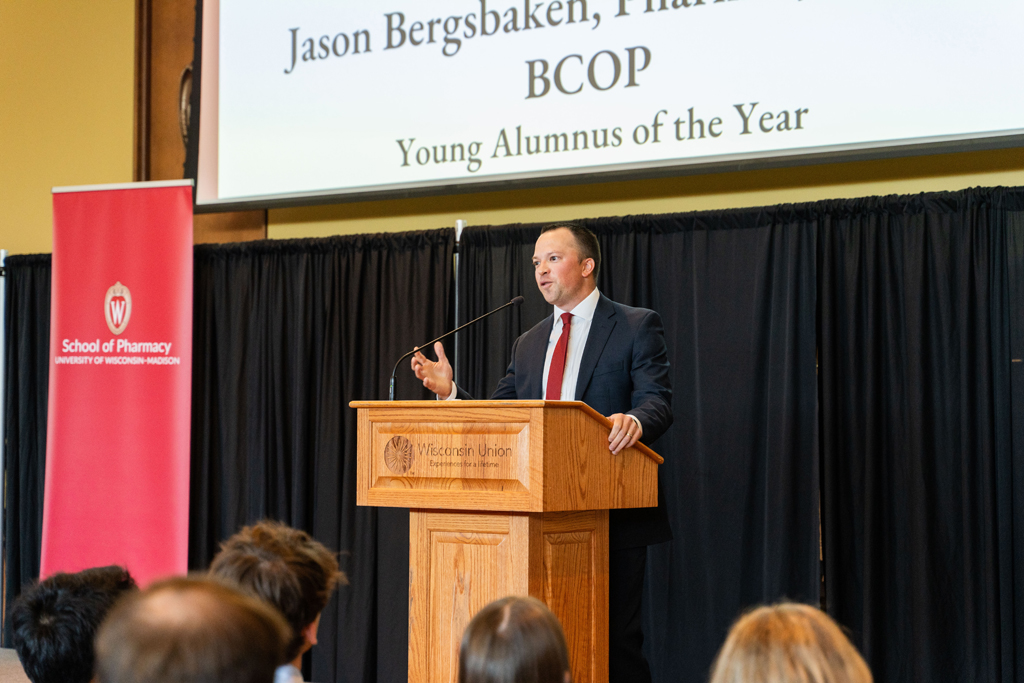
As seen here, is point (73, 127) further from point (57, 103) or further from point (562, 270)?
point (562, 270)

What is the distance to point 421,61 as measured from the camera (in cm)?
512

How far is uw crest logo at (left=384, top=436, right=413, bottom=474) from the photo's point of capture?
9.20ft

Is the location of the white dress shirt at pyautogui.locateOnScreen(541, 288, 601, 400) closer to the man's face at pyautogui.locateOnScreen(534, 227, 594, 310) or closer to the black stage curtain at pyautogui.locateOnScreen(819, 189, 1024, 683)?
the man's face at pyautogui.locateOnScreen(534, 227, 594, 310)

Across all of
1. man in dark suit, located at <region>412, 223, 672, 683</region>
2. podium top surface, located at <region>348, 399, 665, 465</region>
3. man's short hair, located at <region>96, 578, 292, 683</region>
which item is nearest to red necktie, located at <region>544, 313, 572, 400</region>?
man in dark suit, located at <region>412, 223, 672, 683</region>

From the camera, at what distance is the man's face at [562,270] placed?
3.26m

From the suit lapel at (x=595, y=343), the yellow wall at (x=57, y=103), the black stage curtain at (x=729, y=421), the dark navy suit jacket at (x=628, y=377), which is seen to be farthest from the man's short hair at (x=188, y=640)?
the yellow wall at (x=57, y=103)

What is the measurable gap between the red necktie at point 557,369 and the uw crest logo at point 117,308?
303 cm

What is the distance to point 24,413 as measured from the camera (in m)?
6.00

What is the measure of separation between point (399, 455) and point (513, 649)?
1435 mm

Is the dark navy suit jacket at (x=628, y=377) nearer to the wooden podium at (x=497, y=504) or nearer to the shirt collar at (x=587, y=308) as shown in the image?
the shirt collar at (x=587, y=308)

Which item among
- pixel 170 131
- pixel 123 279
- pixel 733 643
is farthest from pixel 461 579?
pixel 170 131

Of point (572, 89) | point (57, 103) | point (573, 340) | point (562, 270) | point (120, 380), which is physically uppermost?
point (57, 103)

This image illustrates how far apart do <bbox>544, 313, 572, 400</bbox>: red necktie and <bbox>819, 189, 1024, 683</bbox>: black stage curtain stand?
1591 mm

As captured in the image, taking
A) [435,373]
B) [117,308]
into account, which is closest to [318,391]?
[117,308]
